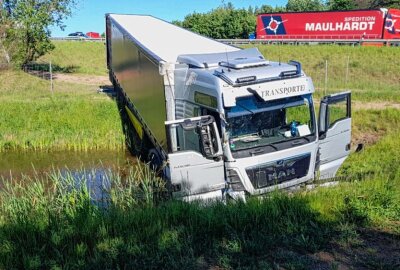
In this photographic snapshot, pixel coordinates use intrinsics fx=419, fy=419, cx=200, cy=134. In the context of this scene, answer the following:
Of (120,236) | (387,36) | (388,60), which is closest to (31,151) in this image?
(120,236)

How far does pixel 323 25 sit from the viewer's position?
3647 cm

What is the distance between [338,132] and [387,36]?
1152 inches

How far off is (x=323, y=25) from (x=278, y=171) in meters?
32.6

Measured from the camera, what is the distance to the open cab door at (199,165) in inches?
259

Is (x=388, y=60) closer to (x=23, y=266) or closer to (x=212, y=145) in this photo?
(x=212, y=145)

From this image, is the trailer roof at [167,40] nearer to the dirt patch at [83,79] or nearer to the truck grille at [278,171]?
the truck grille at [278,171]

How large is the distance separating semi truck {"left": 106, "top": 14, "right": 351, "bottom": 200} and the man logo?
1263 inches

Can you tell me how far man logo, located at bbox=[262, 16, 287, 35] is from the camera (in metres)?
39.3

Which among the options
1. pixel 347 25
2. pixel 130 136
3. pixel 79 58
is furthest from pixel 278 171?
pixel 79 58

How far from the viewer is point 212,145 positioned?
22.0 ft

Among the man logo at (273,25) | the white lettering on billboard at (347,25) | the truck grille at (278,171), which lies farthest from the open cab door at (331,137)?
the man logo at (273,25)

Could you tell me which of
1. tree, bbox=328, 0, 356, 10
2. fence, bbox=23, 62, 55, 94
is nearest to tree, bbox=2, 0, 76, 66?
fence, bbox=23, 62, 55, 94

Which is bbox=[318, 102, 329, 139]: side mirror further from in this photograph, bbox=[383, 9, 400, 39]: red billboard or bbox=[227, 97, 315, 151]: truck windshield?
bbox=[383, 9, 400, 39]: red billboard

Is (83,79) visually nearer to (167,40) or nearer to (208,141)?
(167,40)
